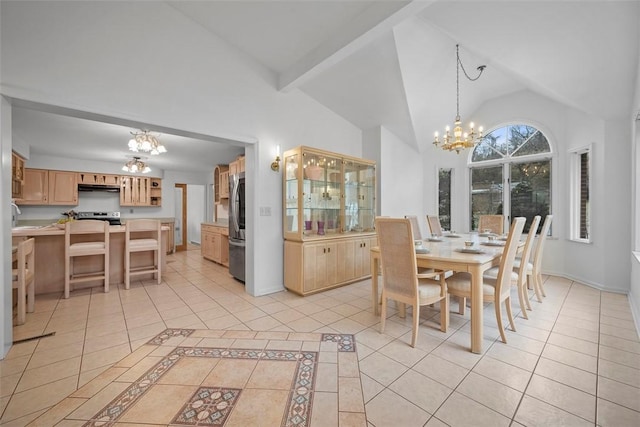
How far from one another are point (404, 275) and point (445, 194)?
4.29 m

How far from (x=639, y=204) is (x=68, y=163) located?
33.9 feet

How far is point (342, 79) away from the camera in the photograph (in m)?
3.74

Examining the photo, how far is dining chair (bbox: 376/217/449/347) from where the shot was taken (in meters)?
2.19

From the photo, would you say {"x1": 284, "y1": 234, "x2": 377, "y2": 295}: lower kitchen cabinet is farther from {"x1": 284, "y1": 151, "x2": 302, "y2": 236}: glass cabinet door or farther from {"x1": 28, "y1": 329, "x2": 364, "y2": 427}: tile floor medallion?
{"x1": 28, "y1": 329, "x2": 364, "y2": 427}: tile floor medallion

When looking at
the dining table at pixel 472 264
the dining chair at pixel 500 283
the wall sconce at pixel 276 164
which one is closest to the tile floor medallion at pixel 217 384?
the dining table at pixel 472 264

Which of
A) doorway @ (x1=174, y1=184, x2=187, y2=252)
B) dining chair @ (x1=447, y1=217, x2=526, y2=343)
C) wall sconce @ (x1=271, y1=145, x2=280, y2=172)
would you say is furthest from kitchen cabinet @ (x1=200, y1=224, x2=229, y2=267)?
dining chair @ (x1=447, y1=217, x2=526, y2=343)

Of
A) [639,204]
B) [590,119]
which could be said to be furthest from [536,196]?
[639,204]

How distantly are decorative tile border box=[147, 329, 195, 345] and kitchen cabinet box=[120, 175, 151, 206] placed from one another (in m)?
5.74

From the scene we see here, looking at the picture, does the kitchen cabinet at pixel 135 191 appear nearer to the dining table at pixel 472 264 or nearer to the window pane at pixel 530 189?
the dining table at pixel 472 264

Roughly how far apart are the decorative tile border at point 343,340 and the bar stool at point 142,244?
3.19 meters

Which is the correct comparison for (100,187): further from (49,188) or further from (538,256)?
(538,256)

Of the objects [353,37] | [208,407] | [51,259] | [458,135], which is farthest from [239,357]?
[458,135]

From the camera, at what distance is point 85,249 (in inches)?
139

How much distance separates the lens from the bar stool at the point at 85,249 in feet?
11.1
